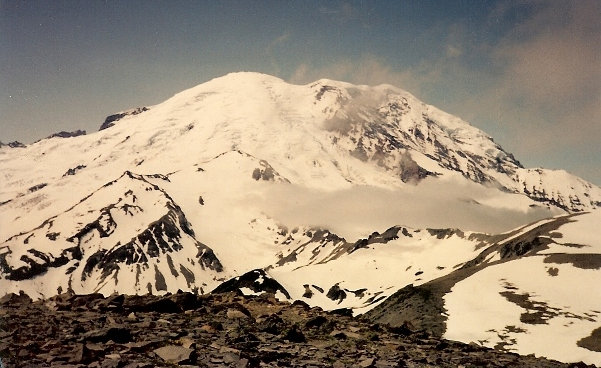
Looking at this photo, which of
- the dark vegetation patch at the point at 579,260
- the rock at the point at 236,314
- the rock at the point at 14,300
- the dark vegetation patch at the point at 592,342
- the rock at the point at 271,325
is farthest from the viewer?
the dark vegetation patch at the point at 579,260

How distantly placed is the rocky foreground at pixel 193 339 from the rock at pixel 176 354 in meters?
0.04

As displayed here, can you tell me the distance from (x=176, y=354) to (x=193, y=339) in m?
2.83

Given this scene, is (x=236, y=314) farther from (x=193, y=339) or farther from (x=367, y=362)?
(x=367, y=362)

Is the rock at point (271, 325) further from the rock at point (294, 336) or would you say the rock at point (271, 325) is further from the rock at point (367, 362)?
the rock at point (367, 362)

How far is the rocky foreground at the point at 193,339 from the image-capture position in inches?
631

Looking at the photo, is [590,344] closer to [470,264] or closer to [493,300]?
[493,300]

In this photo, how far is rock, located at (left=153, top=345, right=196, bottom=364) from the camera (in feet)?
52.6

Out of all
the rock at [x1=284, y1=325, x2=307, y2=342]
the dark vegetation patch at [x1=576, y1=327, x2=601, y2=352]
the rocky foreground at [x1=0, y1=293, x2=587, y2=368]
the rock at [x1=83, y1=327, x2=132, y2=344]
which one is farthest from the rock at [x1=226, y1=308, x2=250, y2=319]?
the dark vegetation patch at [x1=576, y1=327, x2=601, y2=352]

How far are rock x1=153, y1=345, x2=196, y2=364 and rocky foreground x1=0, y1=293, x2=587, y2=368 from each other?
4 centimetres

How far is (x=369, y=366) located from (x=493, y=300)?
97.3 m

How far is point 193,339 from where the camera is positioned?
63.1ft

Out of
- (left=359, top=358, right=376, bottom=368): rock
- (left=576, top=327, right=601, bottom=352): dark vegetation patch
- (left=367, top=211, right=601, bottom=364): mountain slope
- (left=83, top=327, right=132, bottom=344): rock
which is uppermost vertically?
(left=83, top=327, right=132, bottom=344): rock

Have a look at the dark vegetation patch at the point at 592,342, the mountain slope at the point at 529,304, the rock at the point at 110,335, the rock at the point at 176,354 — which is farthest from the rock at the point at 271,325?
the dark vegetation patch at the point at 592,342

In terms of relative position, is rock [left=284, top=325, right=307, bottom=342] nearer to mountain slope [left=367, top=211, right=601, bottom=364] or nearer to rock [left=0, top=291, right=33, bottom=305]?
rock [left=0, top=291, right=33, bottom=305]
